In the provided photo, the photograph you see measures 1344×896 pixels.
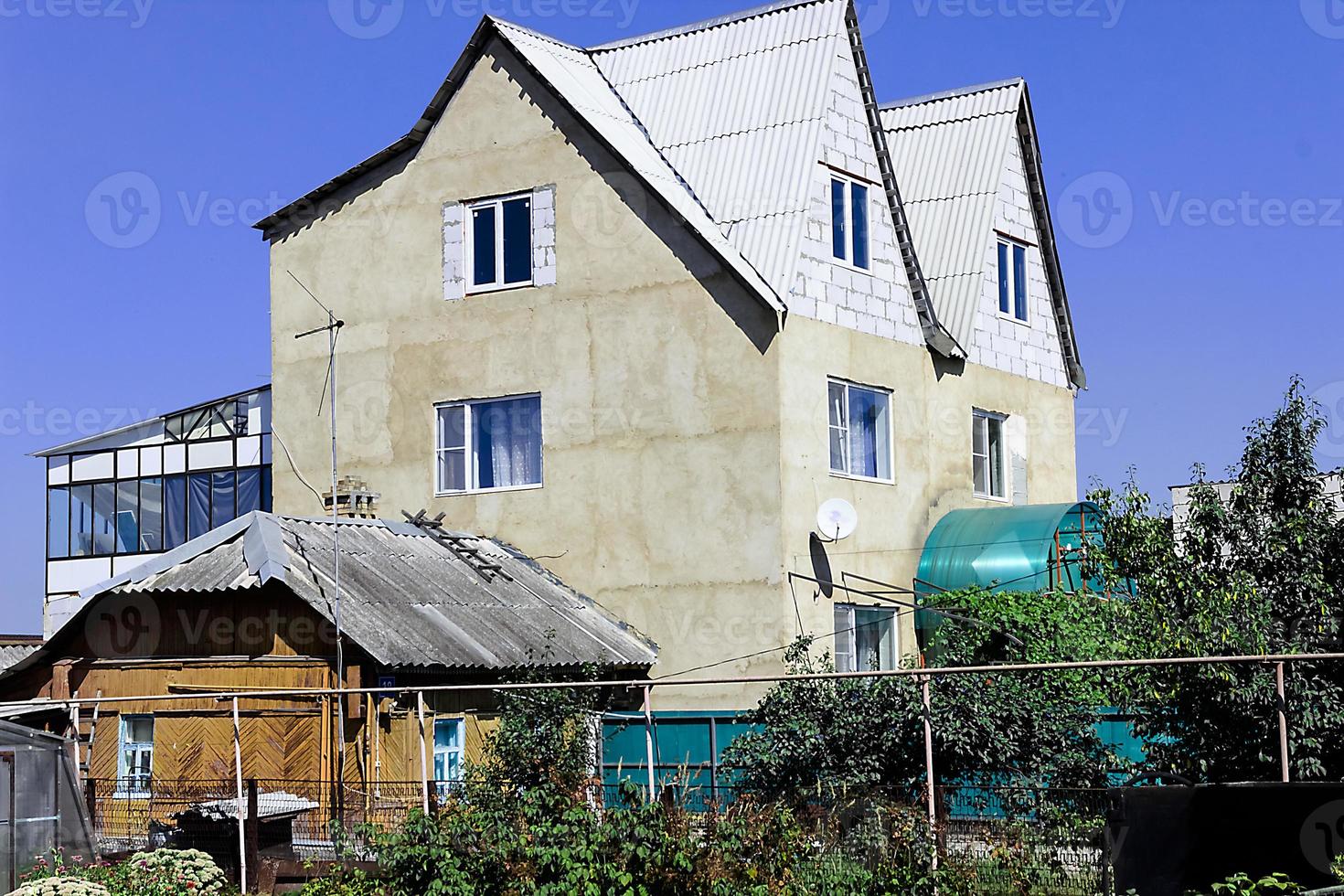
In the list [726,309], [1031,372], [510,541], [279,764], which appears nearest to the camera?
[279,764]

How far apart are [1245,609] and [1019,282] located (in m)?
17.1

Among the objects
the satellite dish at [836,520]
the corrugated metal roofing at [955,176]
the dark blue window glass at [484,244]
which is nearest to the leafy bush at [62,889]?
the satellite dish at [836,520]

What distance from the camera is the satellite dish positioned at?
2508 cm

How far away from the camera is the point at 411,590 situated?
23.9m

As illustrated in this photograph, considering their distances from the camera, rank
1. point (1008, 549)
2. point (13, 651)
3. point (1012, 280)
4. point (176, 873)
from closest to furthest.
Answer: point (176, 873)
point (1008, 549)
point (1012, 280)
point (13, 651)

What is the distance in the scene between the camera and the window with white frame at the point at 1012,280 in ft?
102

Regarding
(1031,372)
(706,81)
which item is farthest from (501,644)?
(1031,372)

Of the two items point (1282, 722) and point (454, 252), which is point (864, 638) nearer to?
point (454, 252)

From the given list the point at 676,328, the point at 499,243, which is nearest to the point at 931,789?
the point at 676,328

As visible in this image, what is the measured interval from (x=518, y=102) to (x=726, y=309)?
5.52 m

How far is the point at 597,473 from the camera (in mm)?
26422

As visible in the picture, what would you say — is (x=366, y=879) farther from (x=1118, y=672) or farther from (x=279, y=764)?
(x=1118, y=672)

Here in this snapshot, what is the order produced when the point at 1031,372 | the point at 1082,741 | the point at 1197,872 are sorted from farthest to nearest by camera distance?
the point at 1031,372 < the point at 1082,741 < the point at 1197,872

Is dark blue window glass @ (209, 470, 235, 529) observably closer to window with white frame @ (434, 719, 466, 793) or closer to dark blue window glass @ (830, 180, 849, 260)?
window with white frame @ (434, 719, 466, 793)
